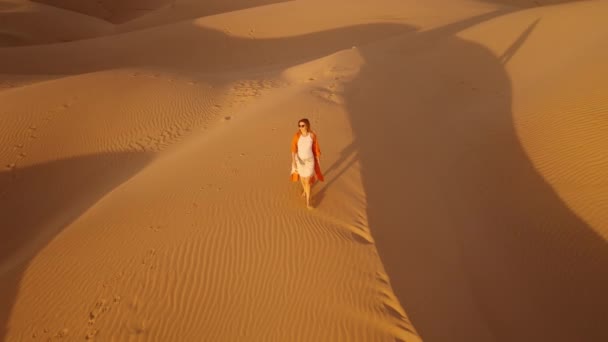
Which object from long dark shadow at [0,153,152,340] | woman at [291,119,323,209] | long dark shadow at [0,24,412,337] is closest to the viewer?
woman at [291,119,323,209]

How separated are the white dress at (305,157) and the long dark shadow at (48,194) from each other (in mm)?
4420

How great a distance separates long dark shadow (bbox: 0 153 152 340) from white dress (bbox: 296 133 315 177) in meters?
4.42

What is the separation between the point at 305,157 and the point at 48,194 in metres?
6.11

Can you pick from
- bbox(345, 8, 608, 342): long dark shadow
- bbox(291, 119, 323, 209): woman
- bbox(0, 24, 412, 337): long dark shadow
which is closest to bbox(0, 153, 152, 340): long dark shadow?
bbox(0, 24, 412, 337): long dark shadow

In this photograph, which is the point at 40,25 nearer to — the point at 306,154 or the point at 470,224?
the point at 306,154

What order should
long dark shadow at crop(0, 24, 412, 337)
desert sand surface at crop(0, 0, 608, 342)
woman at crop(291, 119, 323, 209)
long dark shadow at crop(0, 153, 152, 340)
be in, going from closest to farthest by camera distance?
desert sand surface at crop(0, 0, 608, 342) → woman at crop(291, 119, 323, 209) → long dark shadow at crop(0, 24, 412, 337) → long dark shadow at crop(0, 153, 152, 340)

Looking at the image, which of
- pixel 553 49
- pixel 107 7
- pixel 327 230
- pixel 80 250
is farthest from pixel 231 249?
pixel 107 7

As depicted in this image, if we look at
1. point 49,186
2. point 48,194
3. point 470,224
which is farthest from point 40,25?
point 470,224

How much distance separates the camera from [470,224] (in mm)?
5512

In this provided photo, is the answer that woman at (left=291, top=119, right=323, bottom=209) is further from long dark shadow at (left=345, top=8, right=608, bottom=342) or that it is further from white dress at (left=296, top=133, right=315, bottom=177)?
long dark shadow at (left=345, top=8, right=608, bottom=342)

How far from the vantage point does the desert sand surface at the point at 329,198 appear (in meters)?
3.98

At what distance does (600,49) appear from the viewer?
897 cm

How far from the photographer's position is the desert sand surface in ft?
13.1

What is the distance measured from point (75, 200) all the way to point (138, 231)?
3.08m
